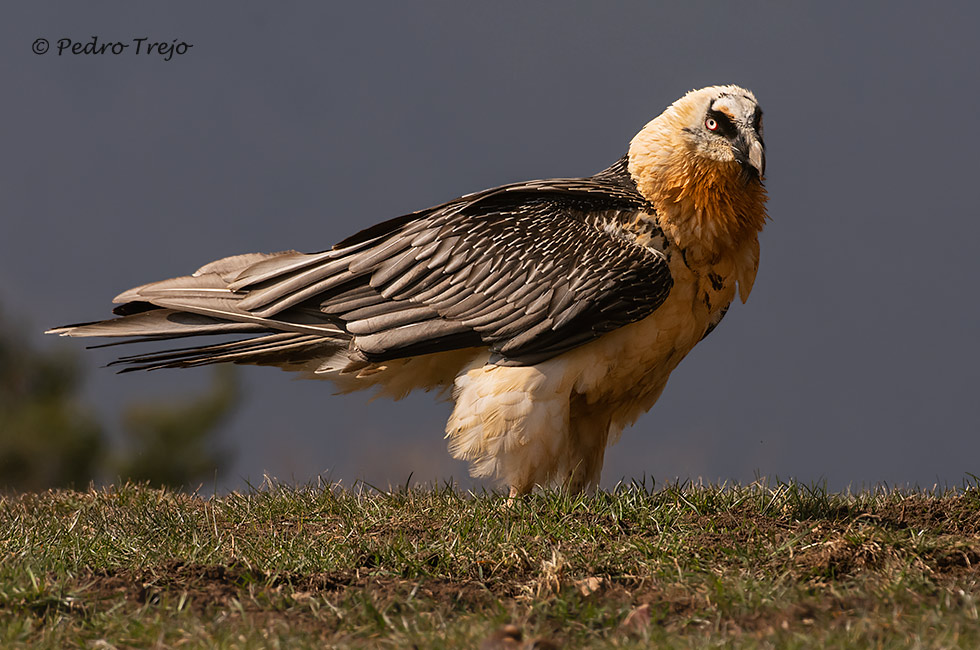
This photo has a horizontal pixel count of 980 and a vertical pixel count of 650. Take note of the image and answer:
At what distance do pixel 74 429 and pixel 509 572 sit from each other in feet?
32.0

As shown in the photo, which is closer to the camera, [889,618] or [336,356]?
[889,618]

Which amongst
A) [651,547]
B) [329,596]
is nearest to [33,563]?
[329,596]

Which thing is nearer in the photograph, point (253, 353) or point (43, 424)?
point (253, 353)

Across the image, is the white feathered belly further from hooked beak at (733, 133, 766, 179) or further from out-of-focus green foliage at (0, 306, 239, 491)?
out-of-focus green foliage at (0, 306, 239, 491)

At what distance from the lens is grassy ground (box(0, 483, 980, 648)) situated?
441 centimetres

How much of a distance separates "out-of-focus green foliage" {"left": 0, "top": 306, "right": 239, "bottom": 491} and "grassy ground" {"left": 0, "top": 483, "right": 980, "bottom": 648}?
6.67 metres

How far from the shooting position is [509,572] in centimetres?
533

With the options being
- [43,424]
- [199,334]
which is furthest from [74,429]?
[199,334]

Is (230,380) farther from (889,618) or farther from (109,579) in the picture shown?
(889,618)

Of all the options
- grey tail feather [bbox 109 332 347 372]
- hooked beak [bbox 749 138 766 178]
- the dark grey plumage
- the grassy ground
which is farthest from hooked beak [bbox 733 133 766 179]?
grey tail feather [bbox 109 332 347 372]

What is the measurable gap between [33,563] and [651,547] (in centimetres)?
303

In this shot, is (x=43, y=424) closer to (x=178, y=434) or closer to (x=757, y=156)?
(x=178, y=434)

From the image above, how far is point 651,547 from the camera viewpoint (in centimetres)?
547

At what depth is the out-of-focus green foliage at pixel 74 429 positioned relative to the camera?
522 inches
